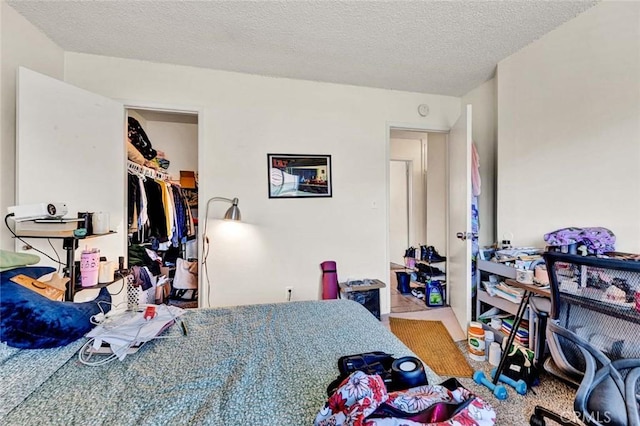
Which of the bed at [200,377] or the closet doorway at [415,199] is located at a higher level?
the closet doorway at [415,199]

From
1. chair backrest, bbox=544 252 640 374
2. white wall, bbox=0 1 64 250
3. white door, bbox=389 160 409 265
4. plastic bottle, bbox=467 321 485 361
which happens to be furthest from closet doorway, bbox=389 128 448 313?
white wall, bbox=0 1 64 250

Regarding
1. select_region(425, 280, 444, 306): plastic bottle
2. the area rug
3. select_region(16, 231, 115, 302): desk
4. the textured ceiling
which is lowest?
the area rug

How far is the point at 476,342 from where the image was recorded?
2125mm

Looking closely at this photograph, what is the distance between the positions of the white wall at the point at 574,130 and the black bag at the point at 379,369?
173 centimetres

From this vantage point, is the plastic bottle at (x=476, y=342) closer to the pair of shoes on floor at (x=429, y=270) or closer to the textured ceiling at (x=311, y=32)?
the pair of shoes on floor at (x=429, y=270)

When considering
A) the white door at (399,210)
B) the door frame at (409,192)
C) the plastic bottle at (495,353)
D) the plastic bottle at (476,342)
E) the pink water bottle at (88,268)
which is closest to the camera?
the pink water bottle at (88,268)

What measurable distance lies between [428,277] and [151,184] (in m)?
3.49

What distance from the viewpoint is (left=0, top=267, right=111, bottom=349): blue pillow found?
3.19 feet

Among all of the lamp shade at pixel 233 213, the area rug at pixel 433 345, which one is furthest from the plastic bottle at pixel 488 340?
the lamp shade at pixel 233 213

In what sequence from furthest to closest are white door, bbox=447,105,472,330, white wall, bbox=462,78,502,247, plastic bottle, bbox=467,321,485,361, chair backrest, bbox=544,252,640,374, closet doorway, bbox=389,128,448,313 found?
closet doorway, bbox=389,128,448,313 < white wall, bbox=462,78,502,247 < white door, bbox=447,105,472,330 < plastic bottle, bbox=467,321,485,361 < chair backrest, bbox=544,252,640,374

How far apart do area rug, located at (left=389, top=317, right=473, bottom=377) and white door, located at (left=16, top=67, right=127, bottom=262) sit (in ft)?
8.71

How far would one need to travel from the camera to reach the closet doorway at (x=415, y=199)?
371 cm

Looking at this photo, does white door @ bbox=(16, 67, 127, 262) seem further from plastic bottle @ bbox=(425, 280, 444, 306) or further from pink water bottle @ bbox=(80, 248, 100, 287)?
plastic bottle @ bbox=(425, 280, 444, 306)

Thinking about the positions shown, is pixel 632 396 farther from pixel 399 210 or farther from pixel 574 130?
pixel 399 210
